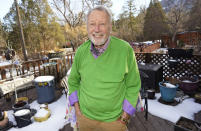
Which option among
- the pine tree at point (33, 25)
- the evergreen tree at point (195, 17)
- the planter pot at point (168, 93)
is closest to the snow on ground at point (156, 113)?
the planter pot at point (168, 93)

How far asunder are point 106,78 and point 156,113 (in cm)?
229

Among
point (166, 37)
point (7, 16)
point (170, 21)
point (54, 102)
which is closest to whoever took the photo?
point (54, 102)

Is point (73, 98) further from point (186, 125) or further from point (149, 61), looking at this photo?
point (149, 61)

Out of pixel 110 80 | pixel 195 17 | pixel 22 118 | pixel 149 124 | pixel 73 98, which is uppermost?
pixel 195 17

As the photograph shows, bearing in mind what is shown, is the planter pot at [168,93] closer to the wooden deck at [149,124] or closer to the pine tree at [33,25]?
the wooden deck at [149,124]

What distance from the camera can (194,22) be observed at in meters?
19.2

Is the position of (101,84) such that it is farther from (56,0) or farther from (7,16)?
(7,16)

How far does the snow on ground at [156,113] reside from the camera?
259 centimetres

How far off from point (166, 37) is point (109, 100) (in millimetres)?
22207

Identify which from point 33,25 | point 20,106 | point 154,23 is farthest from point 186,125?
point 154,23

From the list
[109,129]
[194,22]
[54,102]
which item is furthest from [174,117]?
[194,22]

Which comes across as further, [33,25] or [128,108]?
[33,25]

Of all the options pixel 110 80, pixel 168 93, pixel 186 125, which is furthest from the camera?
pixel 168 93

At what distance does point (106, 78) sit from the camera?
1.08 m
